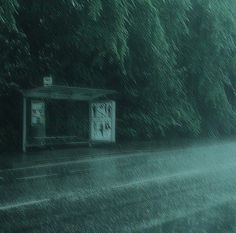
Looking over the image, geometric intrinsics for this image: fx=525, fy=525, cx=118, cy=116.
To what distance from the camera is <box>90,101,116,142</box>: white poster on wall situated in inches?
687

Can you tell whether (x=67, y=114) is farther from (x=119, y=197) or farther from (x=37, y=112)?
(x=119, y=197)

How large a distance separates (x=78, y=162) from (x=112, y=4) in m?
4.64

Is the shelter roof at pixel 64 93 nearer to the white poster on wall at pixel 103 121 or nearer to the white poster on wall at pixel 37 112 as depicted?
the white poster on wall at pixel 37 112

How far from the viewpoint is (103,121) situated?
57.6ft

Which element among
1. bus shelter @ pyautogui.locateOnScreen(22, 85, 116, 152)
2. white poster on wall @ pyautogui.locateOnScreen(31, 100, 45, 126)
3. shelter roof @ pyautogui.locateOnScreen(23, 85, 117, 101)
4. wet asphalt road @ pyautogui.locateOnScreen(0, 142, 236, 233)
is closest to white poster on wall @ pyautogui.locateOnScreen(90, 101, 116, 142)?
bus shelter @ pyautogui.locateOnScreen(22, 85, 116, 152)

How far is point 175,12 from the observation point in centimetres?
1828

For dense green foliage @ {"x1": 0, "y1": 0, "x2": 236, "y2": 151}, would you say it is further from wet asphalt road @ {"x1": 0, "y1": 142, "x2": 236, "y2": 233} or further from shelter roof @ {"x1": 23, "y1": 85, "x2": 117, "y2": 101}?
wet asphalt road @ {"x1": 0, "y1": 142, "x2": 236, "y2": 233}

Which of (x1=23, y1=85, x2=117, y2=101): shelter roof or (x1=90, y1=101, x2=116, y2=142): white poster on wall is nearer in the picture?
(x1=23, y1=85, x2=117, y2=101): shelter roof

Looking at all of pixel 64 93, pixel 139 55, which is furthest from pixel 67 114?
pixel 139 55

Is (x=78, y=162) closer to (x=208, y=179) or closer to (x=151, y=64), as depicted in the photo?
(x=208, y=179)

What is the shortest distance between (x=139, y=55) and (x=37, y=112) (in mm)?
4776

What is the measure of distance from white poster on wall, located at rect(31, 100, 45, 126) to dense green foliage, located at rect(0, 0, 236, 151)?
1.24m

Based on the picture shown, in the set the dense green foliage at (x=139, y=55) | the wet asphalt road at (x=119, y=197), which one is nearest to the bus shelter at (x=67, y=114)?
the dense green foliage at (x=139, y=55)

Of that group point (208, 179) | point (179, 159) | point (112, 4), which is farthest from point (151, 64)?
point (208, 179)
